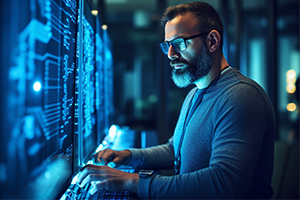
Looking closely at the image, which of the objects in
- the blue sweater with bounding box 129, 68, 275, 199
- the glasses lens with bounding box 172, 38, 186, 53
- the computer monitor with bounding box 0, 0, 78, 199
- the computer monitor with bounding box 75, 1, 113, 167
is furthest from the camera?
the glasses lens with bounding box 172, 38, 186, 53

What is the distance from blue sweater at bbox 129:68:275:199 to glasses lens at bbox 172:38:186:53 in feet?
0.80

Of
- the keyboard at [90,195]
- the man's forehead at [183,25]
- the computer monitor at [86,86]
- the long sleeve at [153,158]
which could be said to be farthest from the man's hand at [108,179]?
the man's forehead at [183,25]

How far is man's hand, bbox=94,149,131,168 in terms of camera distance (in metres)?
1.09

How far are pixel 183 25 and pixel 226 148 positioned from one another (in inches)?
24.9

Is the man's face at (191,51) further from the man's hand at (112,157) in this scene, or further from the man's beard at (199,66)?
the man's hand at (112,157)

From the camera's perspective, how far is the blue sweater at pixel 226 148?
801 millimetres

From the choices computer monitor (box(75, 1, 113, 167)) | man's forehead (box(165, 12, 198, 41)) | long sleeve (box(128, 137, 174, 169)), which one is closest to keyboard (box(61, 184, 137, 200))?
computer monitor (box(75, 1, 113, 167))

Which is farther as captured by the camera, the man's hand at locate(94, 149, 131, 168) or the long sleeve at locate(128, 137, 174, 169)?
the long sleeve at locate(128, 137, 174, 169)

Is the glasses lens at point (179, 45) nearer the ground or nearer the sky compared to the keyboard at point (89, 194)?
nearer the sky

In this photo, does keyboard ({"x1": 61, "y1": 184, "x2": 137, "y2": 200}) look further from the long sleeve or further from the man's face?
the man's face

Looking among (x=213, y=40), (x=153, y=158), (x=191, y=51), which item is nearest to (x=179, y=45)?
(x=191, y=51)

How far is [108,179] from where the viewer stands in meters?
0.87

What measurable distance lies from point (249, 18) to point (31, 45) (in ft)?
11.9

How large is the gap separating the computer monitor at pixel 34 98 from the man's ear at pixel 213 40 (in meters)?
0.67
